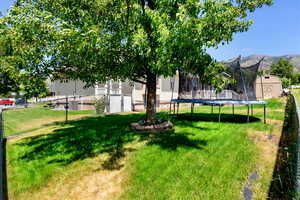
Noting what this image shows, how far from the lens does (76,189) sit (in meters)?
3.96

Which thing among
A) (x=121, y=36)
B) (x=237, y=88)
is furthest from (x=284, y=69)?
(x=121, y=36)

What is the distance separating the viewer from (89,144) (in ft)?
20.5

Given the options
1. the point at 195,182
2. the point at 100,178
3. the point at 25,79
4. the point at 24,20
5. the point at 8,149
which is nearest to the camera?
the point at 195,182

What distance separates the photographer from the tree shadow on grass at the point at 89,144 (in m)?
5.35

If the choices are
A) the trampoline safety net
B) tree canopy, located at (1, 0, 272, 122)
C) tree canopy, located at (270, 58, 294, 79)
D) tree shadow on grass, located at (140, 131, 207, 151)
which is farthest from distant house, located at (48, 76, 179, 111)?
tree canopy, located at (270, 58, 294, 79)

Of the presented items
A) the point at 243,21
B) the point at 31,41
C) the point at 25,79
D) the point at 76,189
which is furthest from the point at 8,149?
the point at 243,21

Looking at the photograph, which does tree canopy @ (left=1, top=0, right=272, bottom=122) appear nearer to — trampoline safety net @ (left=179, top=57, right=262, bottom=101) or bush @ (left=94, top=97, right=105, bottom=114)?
trampoline safety net @ (left=179, top=57, right=262, bottom=101)

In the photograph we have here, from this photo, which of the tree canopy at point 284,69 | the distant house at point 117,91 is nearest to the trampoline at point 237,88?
the distant house at point 117,91

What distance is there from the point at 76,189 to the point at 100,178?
495mm

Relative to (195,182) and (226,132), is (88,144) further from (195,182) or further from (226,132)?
(226,132)

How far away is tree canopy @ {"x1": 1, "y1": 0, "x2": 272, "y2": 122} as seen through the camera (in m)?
4.59

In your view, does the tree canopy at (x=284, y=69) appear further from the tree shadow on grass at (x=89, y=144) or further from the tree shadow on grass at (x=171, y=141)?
the tree shadow on grass at (x=89, y=144)

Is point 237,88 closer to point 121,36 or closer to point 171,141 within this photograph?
point 171,141

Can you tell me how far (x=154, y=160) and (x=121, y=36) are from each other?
10.2ft
